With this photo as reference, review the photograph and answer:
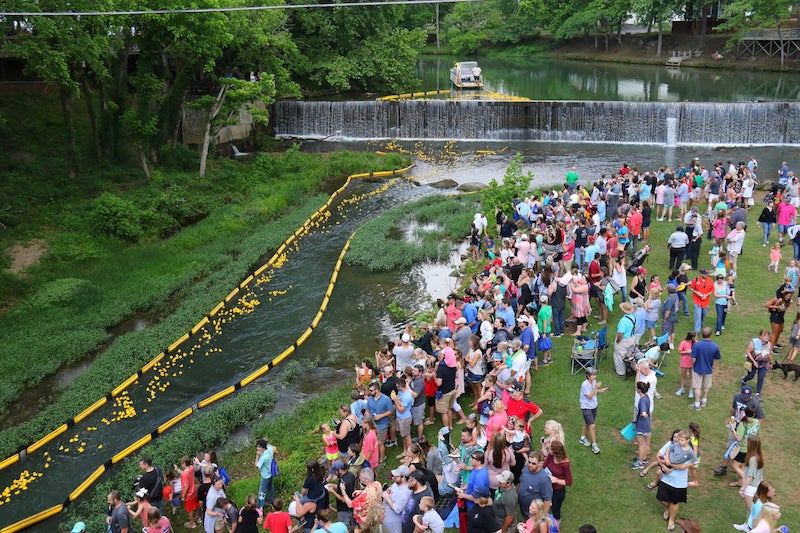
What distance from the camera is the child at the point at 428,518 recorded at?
7.84m

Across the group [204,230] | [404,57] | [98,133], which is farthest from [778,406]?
[404,57]

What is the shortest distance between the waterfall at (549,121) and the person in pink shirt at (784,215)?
1815cm

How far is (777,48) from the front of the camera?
55188mm

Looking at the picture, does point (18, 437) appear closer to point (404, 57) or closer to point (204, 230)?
point (204, 230)

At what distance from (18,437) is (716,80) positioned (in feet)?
170

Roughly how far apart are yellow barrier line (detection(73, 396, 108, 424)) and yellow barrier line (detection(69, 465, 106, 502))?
77.2 inches

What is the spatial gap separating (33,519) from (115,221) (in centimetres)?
1404

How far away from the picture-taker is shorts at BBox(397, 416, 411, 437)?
10934mm

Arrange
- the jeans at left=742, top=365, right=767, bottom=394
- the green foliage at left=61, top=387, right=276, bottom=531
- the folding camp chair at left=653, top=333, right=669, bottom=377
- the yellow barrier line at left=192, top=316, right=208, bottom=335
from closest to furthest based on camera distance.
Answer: the jeans at left=742, top=365, right=767, bottom=394, the green foliage at left=61, top=387, right=276, bottom=531, the folding camp chair at left=653, top=333, right=669, bottom=377, the yellow barrier line at left=192, top=316, right=208, bottom=335

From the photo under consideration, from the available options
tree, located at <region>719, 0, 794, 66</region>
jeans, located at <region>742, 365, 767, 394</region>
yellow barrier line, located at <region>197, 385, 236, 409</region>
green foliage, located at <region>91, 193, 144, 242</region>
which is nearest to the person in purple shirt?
jeans, located at <region>742, 365, 767, 394</region>

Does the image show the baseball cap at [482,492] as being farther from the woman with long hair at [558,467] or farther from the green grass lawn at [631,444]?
the green grass lawn at [631,444]

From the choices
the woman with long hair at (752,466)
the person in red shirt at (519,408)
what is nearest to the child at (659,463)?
the woman with long hair at (752,466)

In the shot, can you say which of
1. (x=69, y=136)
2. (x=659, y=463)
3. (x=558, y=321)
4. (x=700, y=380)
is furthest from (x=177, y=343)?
(x=69, y=136)

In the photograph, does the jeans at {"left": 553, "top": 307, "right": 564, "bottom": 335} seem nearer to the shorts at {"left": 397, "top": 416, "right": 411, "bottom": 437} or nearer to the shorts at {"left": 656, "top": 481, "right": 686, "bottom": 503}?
the shorts at {"left": 397, "top": 416, "right": 411, "bottom": 437}
